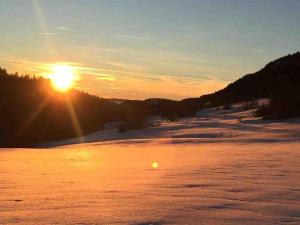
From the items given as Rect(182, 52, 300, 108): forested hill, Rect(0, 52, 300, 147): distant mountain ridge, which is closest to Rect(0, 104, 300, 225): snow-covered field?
Rect(0, 52, 300, 147): distant mountain ridge

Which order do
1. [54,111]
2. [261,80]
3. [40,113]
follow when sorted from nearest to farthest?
[40,113] → [54,111] → [261,80]

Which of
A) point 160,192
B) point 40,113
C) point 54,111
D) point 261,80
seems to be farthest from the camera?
point 261,80

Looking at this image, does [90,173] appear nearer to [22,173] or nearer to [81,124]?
[22,173]

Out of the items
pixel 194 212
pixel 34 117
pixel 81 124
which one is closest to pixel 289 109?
pixel 81 124

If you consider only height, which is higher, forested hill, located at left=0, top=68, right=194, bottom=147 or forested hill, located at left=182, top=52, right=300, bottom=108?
forested hill, located at left=182, top=52, right=300, bottom=108

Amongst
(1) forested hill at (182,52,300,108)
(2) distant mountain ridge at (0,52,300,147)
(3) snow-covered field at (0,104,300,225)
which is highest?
(1) forested hill at (182,52,300,108)

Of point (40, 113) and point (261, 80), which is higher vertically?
point (261, 80)

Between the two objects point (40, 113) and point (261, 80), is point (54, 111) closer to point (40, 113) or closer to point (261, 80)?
point (40, 113)

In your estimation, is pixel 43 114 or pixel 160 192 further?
pixel 43 114

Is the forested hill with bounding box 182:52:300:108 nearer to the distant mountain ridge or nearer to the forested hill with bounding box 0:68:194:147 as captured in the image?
the distant mountain ridge

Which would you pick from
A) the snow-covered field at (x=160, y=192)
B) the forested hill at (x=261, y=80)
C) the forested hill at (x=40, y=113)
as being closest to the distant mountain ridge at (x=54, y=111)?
the forested hill at (x=40, y=113)

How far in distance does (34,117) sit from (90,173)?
10.7 m

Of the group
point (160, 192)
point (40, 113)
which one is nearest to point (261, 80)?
point (40, 113)

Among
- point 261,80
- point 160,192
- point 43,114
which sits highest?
point 261,80
